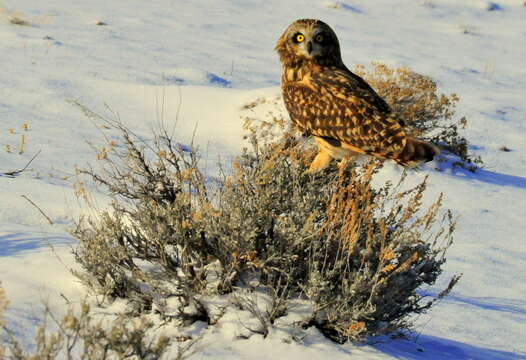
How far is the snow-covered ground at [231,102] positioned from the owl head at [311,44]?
896 millimetres

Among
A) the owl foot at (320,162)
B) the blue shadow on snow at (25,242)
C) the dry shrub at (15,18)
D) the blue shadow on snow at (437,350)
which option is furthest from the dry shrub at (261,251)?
the dry shrub at (15,18)

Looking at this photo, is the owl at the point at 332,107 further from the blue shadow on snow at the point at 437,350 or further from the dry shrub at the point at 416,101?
the dry shrub at the point at 416,101

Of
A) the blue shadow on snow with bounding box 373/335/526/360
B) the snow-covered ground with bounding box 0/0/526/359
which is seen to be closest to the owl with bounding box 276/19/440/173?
the snow-covered ground with bounding box 0/0/526/359

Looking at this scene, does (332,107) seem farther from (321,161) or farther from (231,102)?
(231,102)

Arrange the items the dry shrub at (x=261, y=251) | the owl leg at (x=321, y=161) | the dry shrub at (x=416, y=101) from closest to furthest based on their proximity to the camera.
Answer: the dry shrub at (x=261, y=251) → the owl leg at (x=321, y=161) → the dry shrub at (x=416, y=101)

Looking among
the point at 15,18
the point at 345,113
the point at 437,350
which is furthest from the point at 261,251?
the point at 15,18

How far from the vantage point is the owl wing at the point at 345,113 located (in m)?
3.96

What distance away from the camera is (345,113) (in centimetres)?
405

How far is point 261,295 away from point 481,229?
4.40 metres

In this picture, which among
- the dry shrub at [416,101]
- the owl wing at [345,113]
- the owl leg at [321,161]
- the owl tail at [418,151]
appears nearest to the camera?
the owl tail at [418,151]

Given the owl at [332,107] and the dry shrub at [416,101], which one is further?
the dry shrub at [416,101]

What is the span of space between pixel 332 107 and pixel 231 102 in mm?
5714

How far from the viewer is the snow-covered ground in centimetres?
431

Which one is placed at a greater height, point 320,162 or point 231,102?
point 320,162
